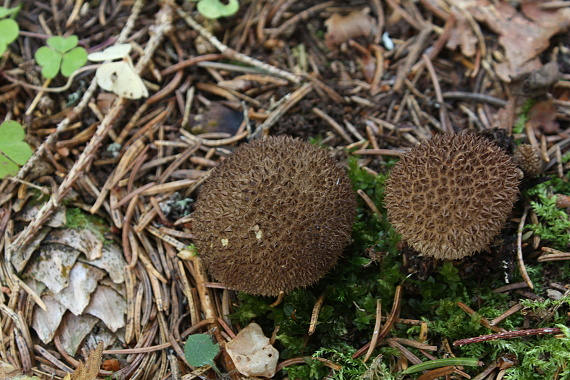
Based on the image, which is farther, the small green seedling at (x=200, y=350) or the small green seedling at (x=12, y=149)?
the small green seedling at (x=12, y=149)

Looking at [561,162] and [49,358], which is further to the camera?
[561,162]

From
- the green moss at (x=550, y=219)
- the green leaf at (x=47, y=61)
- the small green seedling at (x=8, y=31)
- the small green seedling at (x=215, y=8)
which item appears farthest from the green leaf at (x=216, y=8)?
the green moss at (x=550, y=219)

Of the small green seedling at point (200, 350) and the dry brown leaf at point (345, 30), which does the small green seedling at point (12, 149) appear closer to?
the small green seedling at point (200, 350)

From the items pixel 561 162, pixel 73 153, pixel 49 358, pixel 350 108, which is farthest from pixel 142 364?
pixel 561 162

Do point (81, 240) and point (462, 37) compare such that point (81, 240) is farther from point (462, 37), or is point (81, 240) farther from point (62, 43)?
point (462, 37)

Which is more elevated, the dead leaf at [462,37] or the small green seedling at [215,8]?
the small green seedling at [215,8]

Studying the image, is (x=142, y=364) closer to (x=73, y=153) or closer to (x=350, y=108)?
(x=73, y=153)
